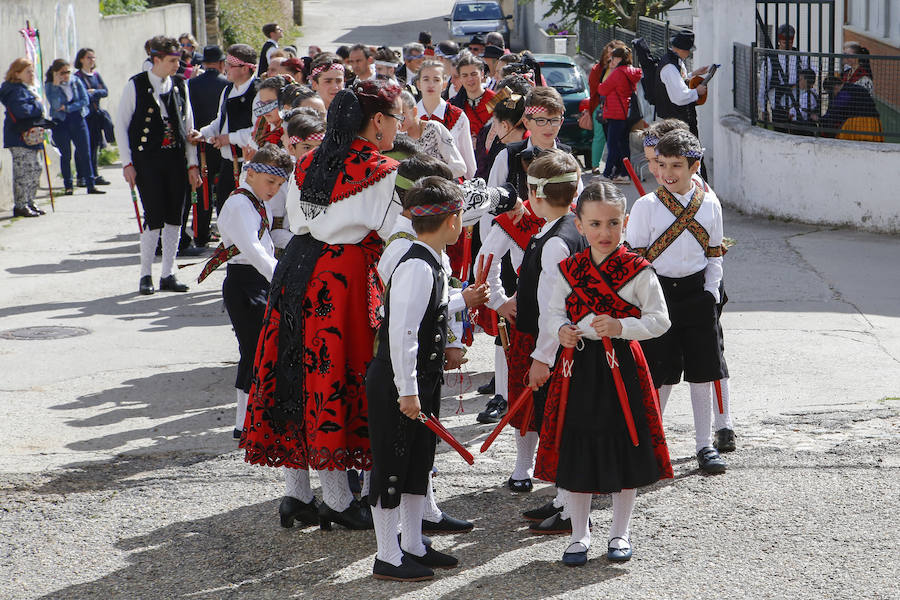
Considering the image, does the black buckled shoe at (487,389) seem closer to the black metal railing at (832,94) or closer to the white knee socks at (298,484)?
the white knee socks at (298,484)

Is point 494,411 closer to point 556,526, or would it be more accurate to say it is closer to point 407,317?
point 556,526

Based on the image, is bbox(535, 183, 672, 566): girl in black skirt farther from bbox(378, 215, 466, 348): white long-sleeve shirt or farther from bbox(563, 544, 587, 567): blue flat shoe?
bbox(378, 215, 466, 348): white long-sleeve shirt

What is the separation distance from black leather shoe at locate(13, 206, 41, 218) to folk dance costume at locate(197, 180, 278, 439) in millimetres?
8714

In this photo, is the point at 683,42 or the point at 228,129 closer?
the point at 228,129

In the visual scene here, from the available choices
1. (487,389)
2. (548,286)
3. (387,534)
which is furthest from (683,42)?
(387,534)

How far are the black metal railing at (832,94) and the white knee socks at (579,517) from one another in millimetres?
8261

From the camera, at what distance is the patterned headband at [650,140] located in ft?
19.6

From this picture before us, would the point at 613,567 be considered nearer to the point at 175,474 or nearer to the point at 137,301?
the point at 175,474

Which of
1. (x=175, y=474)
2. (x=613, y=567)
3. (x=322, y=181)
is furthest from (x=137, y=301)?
(x=613, y=567)

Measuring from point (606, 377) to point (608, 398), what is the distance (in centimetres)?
9

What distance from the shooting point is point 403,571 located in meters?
4.58

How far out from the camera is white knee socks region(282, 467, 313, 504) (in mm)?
5156

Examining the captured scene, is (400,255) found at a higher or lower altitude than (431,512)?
higher

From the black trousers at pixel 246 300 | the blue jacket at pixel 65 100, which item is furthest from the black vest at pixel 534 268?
the blue jacket at pixel 65 100
